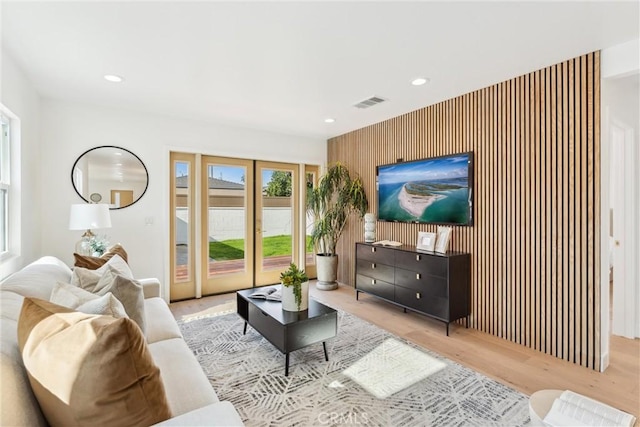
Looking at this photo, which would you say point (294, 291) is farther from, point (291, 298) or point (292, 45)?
point (292, 45)

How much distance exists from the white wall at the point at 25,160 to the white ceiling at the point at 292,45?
0.50ft

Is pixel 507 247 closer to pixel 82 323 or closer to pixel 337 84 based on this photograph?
pixel 337 84

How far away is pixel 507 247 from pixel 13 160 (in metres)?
4.64

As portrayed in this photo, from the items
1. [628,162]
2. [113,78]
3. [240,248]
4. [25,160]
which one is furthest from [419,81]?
[25,160]

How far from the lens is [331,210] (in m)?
5.03

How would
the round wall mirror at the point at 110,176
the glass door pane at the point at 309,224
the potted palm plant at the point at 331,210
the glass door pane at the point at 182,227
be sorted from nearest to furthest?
the round wall mirror at the point at 110,176 < the glass door pane at the point at 182,227 < the potted palm plant at the point at 331,210 < the glass door pane at the point at 309,224

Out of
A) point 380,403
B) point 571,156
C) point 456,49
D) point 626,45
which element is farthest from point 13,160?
point 626,45

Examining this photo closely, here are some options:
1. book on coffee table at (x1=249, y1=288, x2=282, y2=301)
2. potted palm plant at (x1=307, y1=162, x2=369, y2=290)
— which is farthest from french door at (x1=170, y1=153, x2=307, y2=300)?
book on coffee table at (x1=249, y1=288, x2=282, y2=301)

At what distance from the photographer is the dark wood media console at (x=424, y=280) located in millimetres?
3174

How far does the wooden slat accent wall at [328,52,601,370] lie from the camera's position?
2518 millimetres

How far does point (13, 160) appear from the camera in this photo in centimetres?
278

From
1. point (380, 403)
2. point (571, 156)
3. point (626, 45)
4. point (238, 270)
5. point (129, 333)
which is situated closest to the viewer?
point (129, 333)

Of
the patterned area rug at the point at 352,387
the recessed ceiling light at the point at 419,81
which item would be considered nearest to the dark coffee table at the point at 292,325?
the patterned area rug at the point at 352,387

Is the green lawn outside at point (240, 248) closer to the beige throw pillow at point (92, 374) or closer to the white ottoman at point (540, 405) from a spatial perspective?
the beige throw pillow at point (92, 374)
